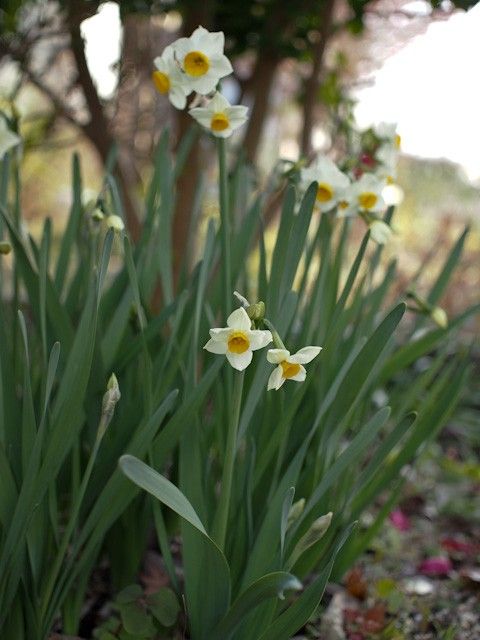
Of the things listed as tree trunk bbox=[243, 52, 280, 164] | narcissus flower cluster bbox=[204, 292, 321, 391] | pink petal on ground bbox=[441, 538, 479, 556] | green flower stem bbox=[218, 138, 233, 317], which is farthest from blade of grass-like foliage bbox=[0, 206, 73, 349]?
tree trunk bbox=[243, 52, 280, 164]

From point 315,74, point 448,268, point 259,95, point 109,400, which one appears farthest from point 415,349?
point 259,95

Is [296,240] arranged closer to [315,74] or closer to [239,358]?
[239,358]

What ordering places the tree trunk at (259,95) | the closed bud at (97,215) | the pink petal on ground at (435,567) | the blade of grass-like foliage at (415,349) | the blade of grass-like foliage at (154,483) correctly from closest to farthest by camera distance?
the blade of grass-like foliage at (154,483) < the closed bud at (97,215) < the blade of grass-like foliage at (415,349) < the pink petal on ground at (435,567) < the tree trunk at (259,95)

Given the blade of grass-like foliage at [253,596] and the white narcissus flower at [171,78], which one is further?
the white narcissus flower at [171,78]

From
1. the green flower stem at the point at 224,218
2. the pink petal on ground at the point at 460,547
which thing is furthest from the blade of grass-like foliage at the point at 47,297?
the pink petal on ground at the point at 460,547

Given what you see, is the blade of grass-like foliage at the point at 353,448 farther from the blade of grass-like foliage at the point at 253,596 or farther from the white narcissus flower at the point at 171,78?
the white narcissus flower at the point at 171,78

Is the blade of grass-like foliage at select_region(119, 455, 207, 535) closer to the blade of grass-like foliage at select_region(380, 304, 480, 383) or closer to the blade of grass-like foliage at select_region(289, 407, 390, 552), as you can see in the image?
the blade of grass-like foliage at select_region(289, 407, 390, 552)
